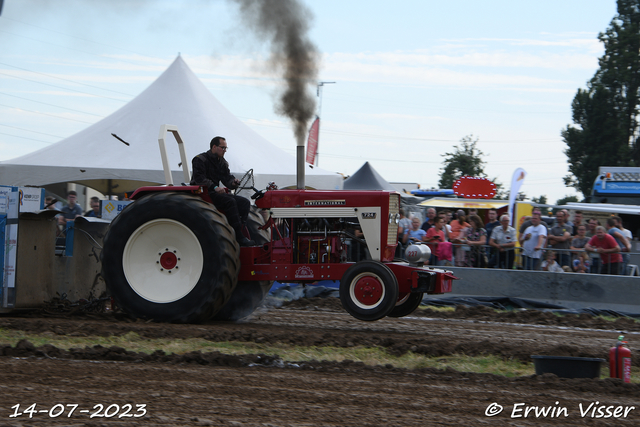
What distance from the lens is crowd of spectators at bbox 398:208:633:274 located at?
1035cm

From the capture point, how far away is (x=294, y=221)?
24.3 feet

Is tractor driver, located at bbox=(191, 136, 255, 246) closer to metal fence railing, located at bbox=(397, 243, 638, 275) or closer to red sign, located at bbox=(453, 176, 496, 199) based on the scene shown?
metal fence railing, located at bbox=(397, 243, 638, 275)

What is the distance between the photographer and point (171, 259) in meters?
7.37

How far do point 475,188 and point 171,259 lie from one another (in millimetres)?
12914

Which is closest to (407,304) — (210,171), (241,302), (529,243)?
(241,302)

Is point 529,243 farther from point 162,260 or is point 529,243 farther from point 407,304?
point 162,260

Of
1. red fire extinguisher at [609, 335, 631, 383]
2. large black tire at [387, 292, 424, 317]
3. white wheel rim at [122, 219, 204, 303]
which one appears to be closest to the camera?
red fire extinguisher at [609, 335, 631, 383]

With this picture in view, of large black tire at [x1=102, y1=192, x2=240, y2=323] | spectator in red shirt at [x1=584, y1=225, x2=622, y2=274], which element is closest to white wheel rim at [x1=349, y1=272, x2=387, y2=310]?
large black tire at [x1=102, y1=192, x2=240, y2=323]

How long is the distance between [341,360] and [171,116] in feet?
31.7

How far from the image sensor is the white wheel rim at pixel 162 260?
7277mm

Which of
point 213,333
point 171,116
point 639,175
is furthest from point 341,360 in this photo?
point 639,175

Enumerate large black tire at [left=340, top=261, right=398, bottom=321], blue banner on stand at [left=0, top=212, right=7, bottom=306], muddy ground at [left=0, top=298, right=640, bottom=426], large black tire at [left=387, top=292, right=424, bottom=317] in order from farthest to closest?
blue banner on stand at [left=0, top=212, right=7, bottom=306]
large black tire at [left=387, top=292, right=424, bottom=317]
large black tire at [left=340, top=261, right=398, bottom=321]
muddy ground at [left=0, top=298, right=640, bottom=426]

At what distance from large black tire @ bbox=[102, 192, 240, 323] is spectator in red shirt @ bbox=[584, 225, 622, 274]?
5.78 meters

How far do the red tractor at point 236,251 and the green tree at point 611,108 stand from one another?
114 ft
